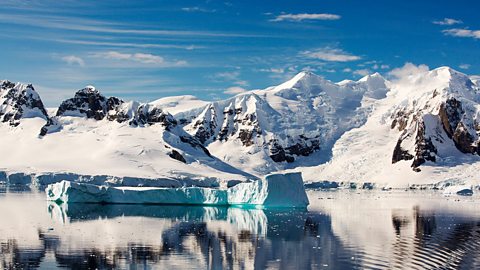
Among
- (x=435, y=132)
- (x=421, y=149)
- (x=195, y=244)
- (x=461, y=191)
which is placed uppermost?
(x=435, y=132)

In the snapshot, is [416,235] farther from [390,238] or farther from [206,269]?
[206,269]

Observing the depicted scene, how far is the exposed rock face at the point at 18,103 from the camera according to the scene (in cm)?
17238

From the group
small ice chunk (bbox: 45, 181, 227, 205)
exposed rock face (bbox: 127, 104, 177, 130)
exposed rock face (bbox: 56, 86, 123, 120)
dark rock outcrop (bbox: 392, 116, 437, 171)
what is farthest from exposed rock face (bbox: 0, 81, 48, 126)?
small ice chunk (bbox: 45, 181, 227, 205)

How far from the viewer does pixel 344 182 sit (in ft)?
559

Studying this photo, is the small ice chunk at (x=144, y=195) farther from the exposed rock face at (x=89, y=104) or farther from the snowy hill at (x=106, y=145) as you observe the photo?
the exposed rock face at (x=89, y=104)

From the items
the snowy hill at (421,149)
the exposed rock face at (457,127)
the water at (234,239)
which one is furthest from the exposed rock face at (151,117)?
the water at (234,239)

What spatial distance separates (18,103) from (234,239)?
142 meters

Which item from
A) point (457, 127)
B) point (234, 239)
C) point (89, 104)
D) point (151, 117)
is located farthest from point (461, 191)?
point (89, 104)

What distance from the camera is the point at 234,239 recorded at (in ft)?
144

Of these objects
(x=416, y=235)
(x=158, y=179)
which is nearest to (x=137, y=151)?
(x=158, y=179)

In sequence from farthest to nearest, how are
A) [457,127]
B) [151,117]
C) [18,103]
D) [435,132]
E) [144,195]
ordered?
1. [457,127]
2. [435,132]
3. [18,103]
4. [151,117]
5. [144,195]

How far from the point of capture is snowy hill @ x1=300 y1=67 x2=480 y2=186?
170 metres

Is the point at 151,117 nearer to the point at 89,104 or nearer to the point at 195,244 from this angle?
the point at 89,104

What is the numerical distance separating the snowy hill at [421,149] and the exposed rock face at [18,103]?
7126 centimetres
